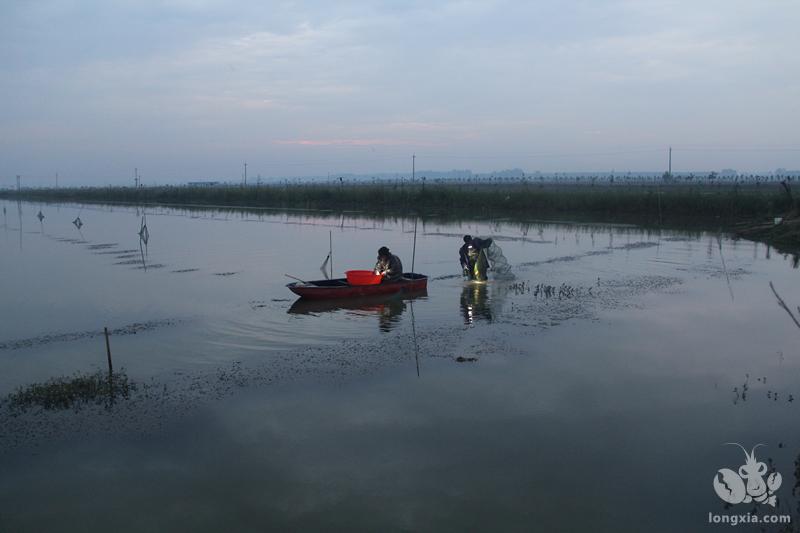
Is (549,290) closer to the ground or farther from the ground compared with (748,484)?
farther from the ground

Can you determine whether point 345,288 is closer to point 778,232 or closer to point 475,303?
point 475,303

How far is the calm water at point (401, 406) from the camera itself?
6.32 metres

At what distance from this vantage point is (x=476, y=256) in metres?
17.6

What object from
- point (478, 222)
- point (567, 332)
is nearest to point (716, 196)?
point (478, 222)

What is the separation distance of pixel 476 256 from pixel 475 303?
269 cm

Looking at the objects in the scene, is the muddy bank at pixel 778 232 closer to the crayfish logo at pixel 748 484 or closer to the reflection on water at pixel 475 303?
the reflection on water at pixel 475 303

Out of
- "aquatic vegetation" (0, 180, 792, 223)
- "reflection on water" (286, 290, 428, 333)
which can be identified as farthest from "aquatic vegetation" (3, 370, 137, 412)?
"aquatic vegetation" (0, 180, 792, 223)

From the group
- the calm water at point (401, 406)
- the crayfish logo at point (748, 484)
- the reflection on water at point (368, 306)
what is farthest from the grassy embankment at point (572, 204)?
the crayfish logo at point (748, 484)

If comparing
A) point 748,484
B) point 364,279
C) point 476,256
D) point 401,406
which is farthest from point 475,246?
point 748,484

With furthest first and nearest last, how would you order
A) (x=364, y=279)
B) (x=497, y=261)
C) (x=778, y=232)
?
(x=778, y=232) → (x=497, y=261) → (x=364, y=279)

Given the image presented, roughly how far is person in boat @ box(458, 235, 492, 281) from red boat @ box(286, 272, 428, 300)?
6.57ft

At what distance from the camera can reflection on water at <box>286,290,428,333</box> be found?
46.2ft

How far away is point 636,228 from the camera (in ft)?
112

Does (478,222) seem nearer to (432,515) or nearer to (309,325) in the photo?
(309,325)
